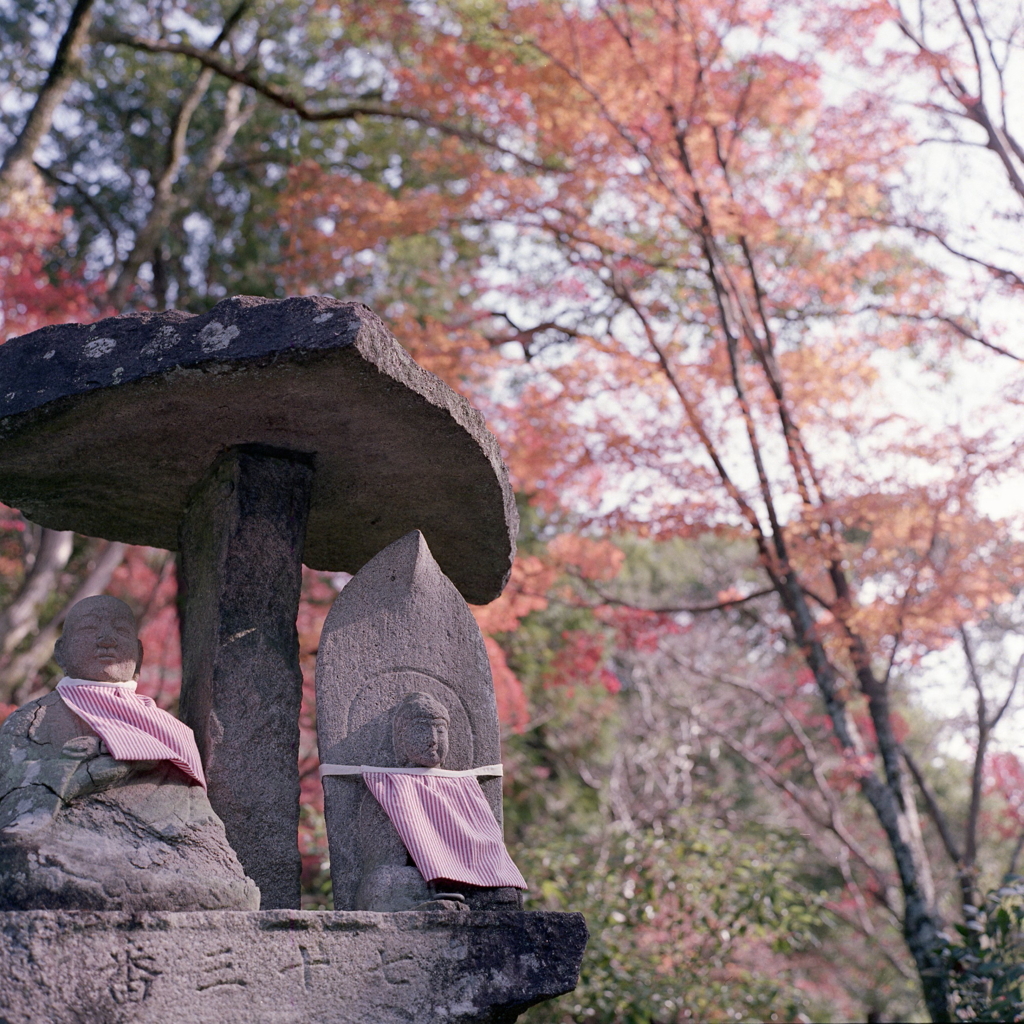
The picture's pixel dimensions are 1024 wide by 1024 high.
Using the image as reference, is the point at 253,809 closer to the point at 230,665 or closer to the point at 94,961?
the point at 230,665

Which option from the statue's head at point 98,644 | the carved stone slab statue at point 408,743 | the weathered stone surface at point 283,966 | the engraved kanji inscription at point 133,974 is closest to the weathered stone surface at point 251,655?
the carved stone slab statue at point 408,743

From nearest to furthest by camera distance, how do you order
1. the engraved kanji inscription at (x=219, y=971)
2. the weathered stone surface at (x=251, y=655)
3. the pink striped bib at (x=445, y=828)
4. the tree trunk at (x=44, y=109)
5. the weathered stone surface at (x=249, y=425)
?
the engraved kanji inscription at (x=219, y=971) → the weathered stone surface at (x=249, y=425) → the pink striped bib at (x=445, y=828) → the weathered stone surface at (x=251, y=655) → the tree trunk at (x=44, y=109)

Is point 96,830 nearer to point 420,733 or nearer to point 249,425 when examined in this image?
point 420,733

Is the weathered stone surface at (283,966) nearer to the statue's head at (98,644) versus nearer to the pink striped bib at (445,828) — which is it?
the pink striped bib at (445,828)

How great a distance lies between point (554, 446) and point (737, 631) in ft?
28.6

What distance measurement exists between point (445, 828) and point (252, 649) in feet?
2.95

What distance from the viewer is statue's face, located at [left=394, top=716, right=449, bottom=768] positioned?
3307 millimetres

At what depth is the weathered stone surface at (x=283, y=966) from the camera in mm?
2340

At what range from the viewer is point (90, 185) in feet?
40.2

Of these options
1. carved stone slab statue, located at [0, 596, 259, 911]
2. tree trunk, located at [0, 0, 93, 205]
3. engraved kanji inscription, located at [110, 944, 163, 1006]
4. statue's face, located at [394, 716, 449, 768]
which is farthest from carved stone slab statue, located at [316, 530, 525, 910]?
tree trunk, located at [0, 0, 93, 205]

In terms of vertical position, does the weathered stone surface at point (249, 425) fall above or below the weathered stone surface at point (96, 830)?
above

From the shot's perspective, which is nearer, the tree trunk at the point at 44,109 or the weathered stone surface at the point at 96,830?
the weathered stone surface at the point at 96,830

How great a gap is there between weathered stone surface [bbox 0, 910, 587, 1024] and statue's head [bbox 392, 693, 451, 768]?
0.58m

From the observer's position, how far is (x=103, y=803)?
278 cm
